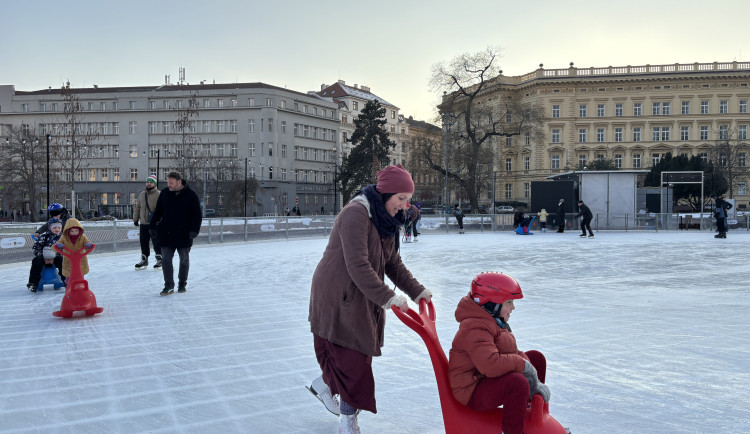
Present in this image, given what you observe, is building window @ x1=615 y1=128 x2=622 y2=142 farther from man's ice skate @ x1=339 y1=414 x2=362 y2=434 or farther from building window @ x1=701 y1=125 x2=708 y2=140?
man's ice skate @ x1=339 y1=414 x2=362 y2=434

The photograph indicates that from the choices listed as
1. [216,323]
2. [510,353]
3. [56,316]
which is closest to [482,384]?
[510,353]

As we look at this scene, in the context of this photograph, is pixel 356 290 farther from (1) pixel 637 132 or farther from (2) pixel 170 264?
(1) pixel 637 132

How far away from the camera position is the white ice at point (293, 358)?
3650 millimetres

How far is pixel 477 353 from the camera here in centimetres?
274

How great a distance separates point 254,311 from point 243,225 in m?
15.1

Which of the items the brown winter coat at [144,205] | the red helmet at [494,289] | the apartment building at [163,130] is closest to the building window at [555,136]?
the apartment building at [163,130]

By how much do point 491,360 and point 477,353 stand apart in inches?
2.8

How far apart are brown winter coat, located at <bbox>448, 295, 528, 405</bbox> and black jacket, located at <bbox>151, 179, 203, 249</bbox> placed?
19.5ft

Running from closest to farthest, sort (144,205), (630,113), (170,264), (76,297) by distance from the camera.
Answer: (76,297) < (170,264) < (144,205) < (630,113)

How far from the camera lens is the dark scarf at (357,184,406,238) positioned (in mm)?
3113

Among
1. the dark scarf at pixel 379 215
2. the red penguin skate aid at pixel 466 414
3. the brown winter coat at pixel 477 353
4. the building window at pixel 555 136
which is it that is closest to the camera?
the brown winter coat at pixel 477 353

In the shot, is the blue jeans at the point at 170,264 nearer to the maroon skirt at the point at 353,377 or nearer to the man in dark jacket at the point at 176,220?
the man in dark jacket at the point at 176,220

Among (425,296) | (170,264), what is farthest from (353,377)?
(170,264)

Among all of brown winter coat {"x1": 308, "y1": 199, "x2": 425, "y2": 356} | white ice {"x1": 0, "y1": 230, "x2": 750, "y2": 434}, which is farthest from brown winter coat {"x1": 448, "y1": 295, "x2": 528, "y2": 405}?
white ice {"x1": 0, "y1": 230, "x2": 750, "y2": 434}
